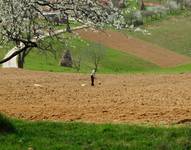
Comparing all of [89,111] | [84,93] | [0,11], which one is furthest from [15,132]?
[84,93]

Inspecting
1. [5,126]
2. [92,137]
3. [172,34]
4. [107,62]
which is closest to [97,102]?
[5,126]

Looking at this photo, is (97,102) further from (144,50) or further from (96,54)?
(144,50)

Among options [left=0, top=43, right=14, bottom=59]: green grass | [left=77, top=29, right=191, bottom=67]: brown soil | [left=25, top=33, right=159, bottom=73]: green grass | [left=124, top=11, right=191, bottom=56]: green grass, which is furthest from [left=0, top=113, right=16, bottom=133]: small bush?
[left=124, top=11, right=191, bottom=56]: green grass

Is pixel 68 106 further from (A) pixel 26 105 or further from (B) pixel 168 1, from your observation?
(B) pixel 168 1

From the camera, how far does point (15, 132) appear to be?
14586 millimetres

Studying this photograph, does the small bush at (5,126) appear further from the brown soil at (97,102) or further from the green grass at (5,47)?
the green grass at (5,47)

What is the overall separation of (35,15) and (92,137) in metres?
4.06

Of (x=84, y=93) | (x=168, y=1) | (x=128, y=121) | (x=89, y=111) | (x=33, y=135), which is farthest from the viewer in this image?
(x=168, y=1)

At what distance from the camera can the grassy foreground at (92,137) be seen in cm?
1297

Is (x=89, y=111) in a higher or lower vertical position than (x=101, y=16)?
lower

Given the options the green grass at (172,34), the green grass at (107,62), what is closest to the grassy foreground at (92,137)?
the green grass at (107,62)

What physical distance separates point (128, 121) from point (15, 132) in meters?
4.18

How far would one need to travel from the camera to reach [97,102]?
21.9 metres

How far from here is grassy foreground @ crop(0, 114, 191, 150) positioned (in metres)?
13.0
